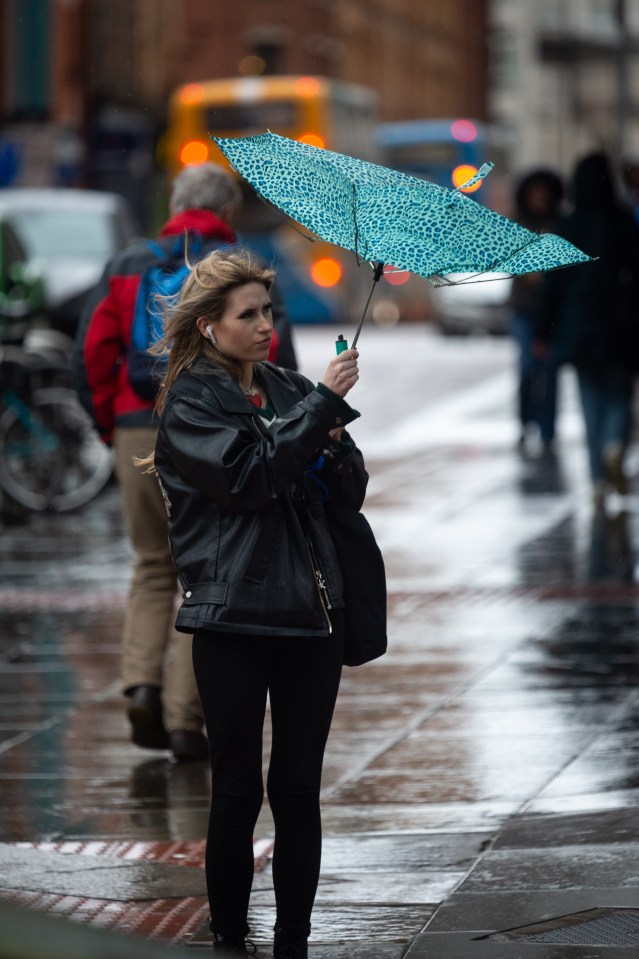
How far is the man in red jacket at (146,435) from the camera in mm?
6273

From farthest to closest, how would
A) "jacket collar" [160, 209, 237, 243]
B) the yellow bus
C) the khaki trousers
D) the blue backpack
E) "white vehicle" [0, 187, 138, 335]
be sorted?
the yellow bus → "white vehicle" [0, 187, 138, 335] → the khaki trousers → "jacket collar" [160, 209, 237, 243] → the blue backpack

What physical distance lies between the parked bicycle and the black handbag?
8.64 metres

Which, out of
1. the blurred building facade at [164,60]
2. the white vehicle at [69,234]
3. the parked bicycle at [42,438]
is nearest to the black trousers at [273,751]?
the parked bicycle at [42,438]

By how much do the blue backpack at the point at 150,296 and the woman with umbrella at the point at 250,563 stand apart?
6.33 feet

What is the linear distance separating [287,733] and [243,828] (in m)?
0.23

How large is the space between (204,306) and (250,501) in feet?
1.49

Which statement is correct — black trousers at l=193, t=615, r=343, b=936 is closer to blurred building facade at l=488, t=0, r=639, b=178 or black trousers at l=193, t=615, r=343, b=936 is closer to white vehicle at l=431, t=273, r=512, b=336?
blurred building facade at l=488, t=0, r=639, b=178

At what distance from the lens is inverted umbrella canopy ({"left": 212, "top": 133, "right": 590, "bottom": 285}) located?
3.99 metres

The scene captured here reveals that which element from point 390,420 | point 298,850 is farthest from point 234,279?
point 390,420

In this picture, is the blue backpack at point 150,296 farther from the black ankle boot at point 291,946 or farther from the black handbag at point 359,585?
the black ankle boot at point 291,946

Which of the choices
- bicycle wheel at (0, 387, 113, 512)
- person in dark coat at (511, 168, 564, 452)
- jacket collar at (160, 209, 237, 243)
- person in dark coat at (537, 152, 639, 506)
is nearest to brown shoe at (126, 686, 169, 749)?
jacket collar at (160, 209, 237, 243)

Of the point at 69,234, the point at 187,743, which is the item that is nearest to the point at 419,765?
the point at 187,743

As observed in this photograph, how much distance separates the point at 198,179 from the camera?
6.34 metres

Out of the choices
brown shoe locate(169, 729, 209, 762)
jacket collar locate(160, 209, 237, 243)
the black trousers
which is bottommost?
brown shoe locate(169, 729, 209, 762)
